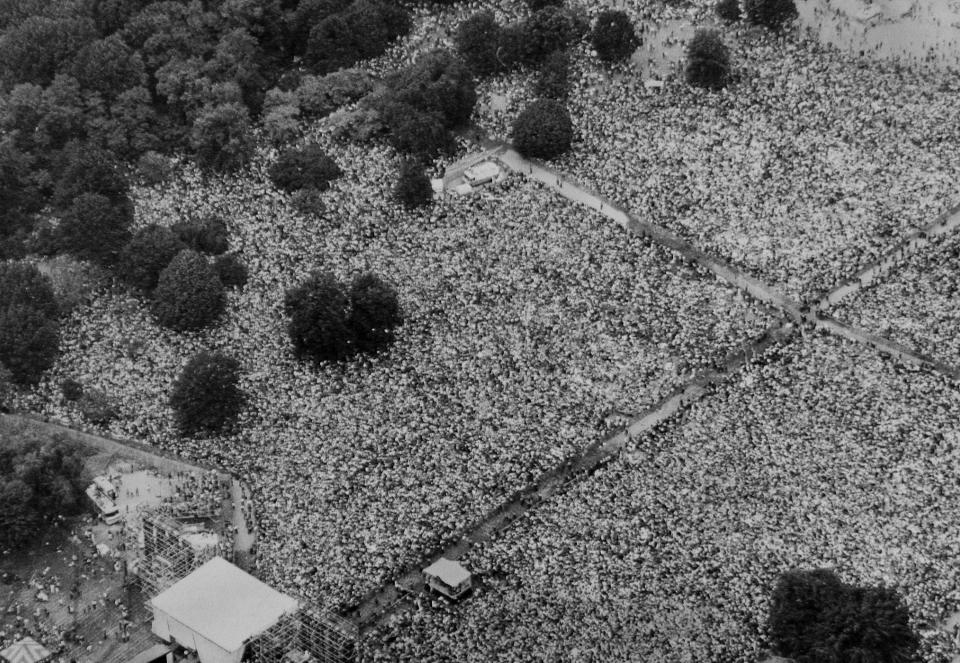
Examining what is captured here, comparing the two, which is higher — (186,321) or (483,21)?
(483,21)

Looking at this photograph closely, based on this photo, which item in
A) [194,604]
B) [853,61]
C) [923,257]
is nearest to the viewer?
[194,604]

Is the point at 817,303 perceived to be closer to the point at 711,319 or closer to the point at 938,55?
the point at 711,319

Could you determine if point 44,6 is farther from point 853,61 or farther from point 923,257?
point 923,257

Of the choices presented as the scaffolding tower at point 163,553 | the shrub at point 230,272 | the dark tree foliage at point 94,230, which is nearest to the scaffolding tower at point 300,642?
the scaffolding tower at point 163,553

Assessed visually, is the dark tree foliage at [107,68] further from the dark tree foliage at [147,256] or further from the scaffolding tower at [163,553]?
the scaffolding tower at [163,553]

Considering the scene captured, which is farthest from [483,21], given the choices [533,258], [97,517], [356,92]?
[97,517]

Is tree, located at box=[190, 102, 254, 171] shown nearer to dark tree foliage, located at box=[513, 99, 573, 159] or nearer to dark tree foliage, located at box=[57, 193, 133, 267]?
dark tree foliage, located at box=[57, 193, 133, 267]

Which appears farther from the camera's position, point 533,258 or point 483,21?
point 483,21

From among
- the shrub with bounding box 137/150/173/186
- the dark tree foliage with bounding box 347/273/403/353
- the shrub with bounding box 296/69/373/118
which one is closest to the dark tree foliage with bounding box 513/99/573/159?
the shrub with bounding box 296/69/373/118

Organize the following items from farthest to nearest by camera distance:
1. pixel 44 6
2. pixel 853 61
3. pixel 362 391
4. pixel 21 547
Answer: pixel 44 6 < pixel 853 61 < pixel 362 391 < pixel 21 547
